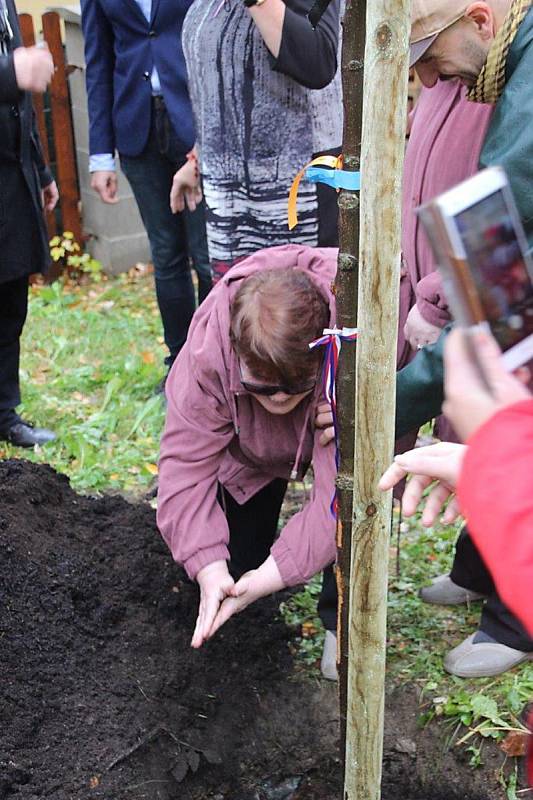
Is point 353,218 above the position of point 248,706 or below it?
above

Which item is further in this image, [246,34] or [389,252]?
[246,34]

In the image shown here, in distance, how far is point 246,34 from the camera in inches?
120

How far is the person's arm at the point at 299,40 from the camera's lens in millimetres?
2875

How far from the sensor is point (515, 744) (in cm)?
261

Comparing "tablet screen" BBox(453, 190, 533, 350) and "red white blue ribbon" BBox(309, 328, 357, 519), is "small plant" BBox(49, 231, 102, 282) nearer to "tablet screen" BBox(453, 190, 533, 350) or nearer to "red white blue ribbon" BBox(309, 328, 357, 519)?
"red white blue ribbon" BBox(309, 328, 357, 519)

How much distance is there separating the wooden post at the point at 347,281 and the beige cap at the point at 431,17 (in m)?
0.34

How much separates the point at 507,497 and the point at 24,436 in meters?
3.43

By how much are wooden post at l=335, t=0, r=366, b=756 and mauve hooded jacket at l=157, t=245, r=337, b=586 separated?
288mm

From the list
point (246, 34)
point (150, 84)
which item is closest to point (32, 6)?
point (150, 84)

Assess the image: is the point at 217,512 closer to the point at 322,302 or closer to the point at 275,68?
the point at 322,302

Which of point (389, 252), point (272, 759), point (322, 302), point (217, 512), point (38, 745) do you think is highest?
point (389, 252)

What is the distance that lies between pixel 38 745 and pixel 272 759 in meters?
0.66

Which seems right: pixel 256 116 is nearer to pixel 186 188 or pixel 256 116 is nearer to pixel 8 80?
pixel 186 188

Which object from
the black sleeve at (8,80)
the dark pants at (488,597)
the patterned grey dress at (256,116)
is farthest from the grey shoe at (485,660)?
the black sleeve at (8,80)
